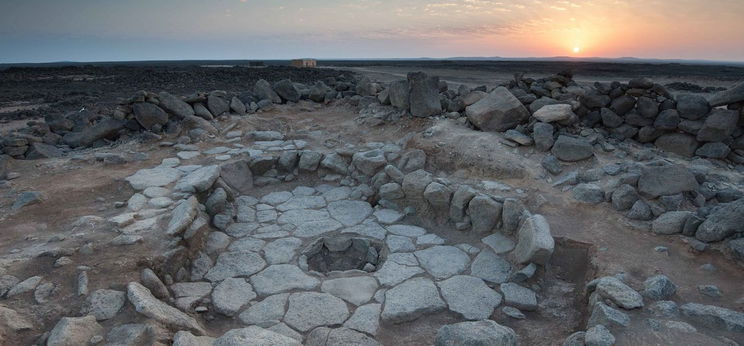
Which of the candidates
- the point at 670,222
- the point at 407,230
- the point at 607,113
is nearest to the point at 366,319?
the point at 407,230

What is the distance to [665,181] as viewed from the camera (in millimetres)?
4555

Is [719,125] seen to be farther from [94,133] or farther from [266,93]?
[94,133]

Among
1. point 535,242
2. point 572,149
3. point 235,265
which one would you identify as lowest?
point 235,265

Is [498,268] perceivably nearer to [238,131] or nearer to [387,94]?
[387,94]

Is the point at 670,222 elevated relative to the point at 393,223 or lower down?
elevated

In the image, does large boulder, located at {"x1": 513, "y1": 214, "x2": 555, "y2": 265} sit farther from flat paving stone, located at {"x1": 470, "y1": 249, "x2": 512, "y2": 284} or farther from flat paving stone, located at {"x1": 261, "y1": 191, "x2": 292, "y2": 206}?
flat paving stone, located at {"x1": 261, "y1": 191, "x2": 292, "y2": 206}

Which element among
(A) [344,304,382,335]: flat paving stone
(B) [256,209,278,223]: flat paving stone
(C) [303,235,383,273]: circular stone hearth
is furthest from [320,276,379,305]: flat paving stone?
(B) [256,209,278,223]: flat paving stone

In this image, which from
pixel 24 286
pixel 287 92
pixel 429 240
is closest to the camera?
pixel 24 286

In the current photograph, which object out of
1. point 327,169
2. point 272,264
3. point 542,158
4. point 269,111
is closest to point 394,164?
point 327,169

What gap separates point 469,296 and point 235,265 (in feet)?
8.17

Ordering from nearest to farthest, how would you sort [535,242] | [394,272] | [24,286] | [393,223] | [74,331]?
[74,331] < [24,286] < [535,242] < [394,272] < [393,223]

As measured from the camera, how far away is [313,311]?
3.71 metres

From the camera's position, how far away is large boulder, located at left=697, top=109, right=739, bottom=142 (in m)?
5.63

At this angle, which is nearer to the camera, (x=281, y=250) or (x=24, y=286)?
(x=24, y=286)
